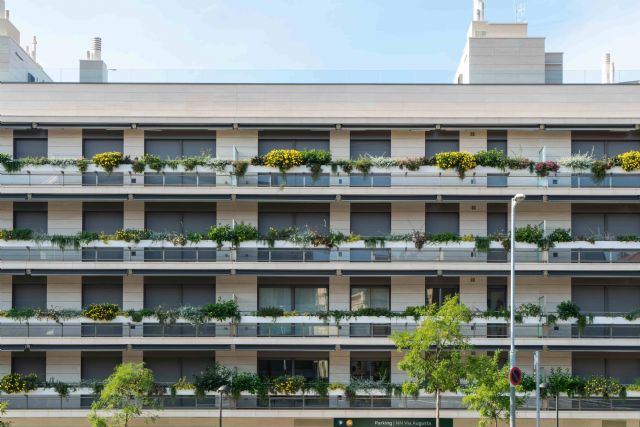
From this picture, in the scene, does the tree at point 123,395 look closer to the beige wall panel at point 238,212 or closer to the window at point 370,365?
the beige wall panel at point 238,212

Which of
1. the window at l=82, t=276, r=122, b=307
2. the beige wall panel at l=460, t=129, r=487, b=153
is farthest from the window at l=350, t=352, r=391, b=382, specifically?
the window at l=82, t=276, r=122, b=307

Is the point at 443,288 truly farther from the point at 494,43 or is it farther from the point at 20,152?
the point at 20,152

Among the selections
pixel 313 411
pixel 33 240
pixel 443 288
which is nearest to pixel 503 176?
pixel 443 288

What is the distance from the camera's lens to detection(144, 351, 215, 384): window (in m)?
35.8

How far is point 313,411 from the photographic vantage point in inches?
1345

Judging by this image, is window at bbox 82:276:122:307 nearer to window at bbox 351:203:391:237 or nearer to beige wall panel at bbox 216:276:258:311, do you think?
beige wall panel at bbox 216:276:258:311

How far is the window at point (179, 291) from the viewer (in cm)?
3641

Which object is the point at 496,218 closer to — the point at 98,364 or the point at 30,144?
the point at 98,364

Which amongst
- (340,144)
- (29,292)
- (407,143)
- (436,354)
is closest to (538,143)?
(407,143)

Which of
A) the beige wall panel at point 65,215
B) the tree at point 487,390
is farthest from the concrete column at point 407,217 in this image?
the beige wall panel at point 65,215

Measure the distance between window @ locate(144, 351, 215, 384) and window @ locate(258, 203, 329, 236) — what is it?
6586 millimetres

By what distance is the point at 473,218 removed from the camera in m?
36.7

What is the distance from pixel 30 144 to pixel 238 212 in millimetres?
10721

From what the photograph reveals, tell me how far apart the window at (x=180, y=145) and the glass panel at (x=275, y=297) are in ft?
23.4
